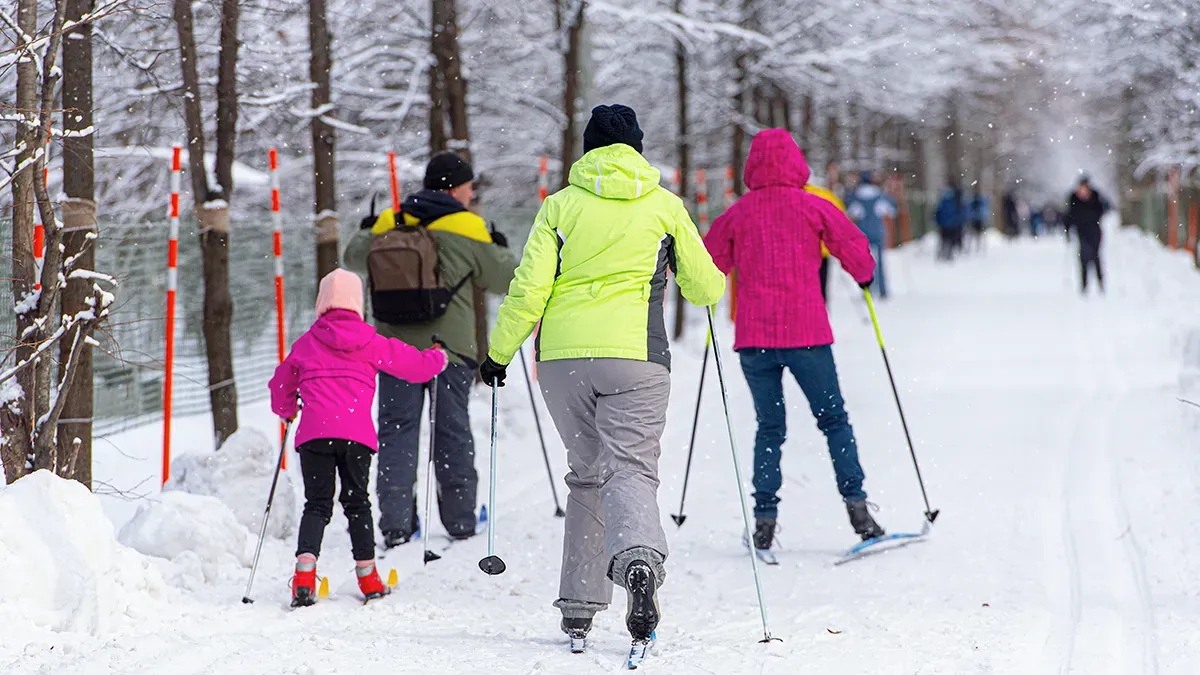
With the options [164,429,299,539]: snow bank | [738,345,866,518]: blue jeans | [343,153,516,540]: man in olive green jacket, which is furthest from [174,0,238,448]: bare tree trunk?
[738,345,866,518]: blue jeans

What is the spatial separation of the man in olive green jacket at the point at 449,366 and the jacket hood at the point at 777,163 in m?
1.37

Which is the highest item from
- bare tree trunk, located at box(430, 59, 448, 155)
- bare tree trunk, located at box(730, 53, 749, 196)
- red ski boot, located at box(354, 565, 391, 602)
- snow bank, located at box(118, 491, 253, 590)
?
bare tree trunk, located at box(730, 53, 749, 196)

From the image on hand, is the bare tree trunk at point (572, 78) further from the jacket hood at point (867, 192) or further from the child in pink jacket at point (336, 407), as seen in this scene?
the child in pink jacket at point (336, 407)

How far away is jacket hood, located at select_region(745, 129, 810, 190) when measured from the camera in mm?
6449

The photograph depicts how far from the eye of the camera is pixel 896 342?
1527 cm

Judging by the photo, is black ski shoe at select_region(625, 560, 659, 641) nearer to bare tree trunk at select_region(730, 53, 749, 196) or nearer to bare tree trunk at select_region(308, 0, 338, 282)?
bare tree trunk at select_region(308, 0, 338, 282)

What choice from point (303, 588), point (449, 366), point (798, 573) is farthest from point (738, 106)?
point (303, 588)

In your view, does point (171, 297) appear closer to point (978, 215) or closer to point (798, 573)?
point (798, 573)

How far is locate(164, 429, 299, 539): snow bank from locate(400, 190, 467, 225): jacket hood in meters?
1.39

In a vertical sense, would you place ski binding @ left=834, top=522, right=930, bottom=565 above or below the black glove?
below

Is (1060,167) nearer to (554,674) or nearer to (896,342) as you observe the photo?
(896,342)

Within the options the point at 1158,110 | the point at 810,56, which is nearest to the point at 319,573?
the point at 810,56

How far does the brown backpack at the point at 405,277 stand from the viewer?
675 cm

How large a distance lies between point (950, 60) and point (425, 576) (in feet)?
71.2
